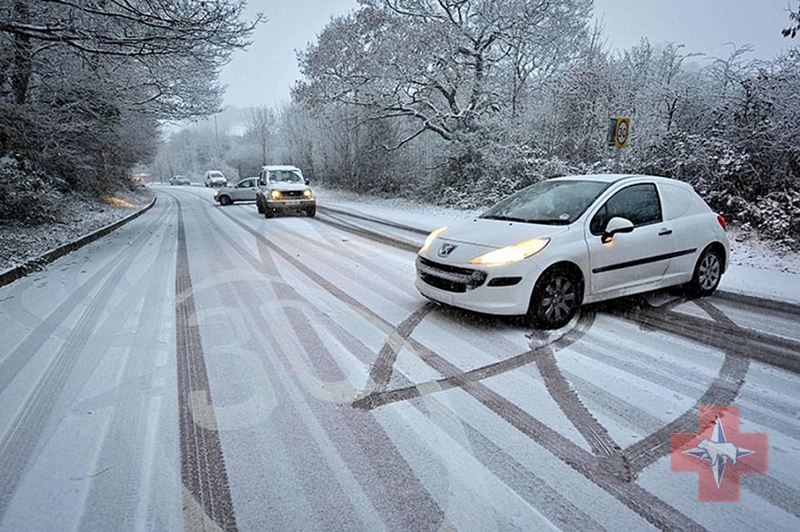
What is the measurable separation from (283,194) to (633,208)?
1272 centimetres

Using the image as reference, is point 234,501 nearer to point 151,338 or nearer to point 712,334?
point 151,338

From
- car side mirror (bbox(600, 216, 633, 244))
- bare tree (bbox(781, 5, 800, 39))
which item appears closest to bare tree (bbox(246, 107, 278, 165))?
bare tree (bbox(781, 5, 800, 39))

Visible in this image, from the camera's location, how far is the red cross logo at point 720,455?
7.34ft

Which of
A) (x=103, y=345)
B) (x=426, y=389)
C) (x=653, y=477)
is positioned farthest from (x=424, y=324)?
(x=103, y=345)

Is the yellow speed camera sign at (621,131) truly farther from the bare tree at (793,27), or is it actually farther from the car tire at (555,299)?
the car tire at (555,299)

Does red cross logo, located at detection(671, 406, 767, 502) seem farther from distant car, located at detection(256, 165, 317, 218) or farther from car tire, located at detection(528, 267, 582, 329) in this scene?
distant car, located at detection(256, 165, 317, 218)

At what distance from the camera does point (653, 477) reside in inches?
90.7

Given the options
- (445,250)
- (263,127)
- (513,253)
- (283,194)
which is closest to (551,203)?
(513,253)

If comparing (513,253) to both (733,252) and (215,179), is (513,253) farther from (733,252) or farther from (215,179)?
(215,179)

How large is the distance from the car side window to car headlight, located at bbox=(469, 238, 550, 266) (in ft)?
2.34

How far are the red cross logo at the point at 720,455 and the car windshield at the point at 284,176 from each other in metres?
15.4

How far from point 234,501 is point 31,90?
47.8ft

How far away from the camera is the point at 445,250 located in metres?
4.62

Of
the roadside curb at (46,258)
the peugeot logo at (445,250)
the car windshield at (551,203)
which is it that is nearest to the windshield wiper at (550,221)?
the car windshield at (551,203)
